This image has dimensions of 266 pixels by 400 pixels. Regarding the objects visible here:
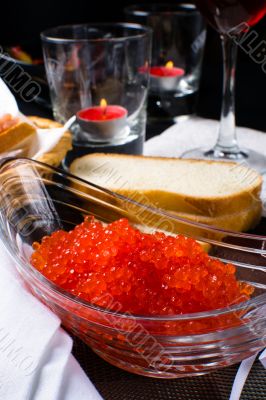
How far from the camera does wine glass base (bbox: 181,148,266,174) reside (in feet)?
3.43

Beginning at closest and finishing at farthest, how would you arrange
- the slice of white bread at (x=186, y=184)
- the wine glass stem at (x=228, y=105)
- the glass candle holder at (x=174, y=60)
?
the slice of white bread at (x=186, y=184) → the wine glass stem at (x=228, y=105) → the glass candle holder at (x=174, y=60)

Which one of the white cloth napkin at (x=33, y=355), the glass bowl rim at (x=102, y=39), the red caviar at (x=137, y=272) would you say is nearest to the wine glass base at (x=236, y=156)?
the glass bowl rim at (x=102, y=39)

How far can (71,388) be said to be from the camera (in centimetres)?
49

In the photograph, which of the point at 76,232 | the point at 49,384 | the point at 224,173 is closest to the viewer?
the point at 49,384

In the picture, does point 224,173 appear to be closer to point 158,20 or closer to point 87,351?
point 87,351

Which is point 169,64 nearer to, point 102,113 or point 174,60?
point 174,60

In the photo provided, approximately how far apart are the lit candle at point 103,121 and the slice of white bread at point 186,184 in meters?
0.11

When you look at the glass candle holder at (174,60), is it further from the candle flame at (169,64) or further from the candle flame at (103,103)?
the candle flame at (103,103)

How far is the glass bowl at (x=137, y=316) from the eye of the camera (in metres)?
0.48

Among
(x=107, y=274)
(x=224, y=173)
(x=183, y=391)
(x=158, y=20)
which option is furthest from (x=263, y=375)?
(x=158, y=20)

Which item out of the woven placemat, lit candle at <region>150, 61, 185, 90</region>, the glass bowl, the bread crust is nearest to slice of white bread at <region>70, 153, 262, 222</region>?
the bread crust

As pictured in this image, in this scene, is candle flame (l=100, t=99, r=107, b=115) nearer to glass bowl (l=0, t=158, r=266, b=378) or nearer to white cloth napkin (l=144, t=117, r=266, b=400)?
white cloth napkin (l=144, t=117, r=266, b=400)

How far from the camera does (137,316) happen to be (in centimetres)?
47

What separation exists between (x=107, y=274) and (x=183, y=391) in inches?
5.5
